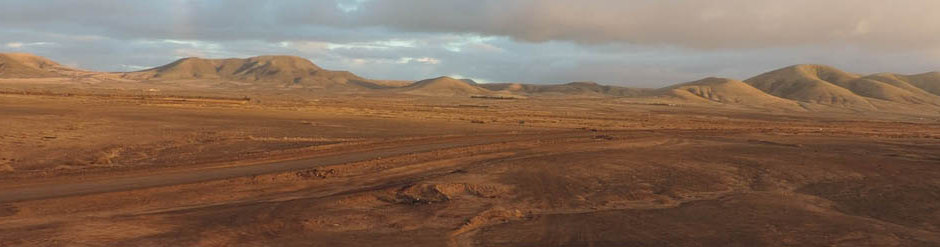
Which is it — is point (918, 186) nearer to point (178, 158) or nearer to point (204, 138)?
point (178, 158)

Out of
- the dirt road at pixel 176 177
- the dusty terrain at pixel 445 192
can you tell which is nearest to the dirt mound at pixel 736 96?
the dusty terrain at pixel 445 192

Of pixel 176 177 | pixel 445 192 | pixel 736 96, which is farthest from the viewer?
pixel 736 96

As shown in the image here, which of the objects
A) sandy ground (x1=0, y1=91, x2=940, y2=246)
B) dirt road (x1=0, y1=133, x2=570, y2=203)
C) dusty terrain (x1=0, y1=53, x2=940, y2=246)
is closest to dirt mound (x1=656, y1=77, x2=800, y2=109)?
dusty terrain (x1=0, y1=53, x2=940, y2=246)

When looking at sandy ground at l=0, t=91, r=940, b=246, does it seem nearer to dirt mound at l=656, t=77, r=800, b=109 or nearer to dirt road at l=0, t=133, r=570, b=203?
dirt road at l=0, t=133, r=570, b=203

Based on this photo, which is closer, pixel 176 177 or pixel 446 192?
pixel 446 192

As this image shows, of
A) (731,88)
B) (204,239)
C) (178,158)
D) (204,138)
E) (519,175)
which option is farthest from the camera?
(731,88)

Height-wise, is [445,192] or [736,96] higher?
[736,96]

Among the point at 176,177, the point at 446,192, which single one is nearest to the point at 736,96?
the point at 446,192

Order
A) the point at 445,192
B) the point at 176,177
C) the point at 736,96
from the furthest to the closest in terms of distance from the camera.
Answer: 1. the point at 736,96
2. the point at 176,177
3. the point at 445,192

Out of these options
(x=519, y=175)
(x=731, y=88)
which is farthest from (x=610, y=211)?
(x=731, y=88)

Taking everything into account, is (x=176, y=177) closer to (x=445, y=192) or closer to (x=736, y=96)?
(x=445, y=192)
